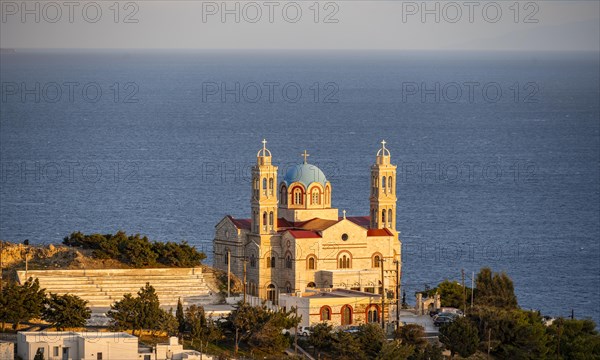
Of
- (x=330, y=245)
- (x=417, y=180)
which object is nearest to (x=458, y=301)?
(x=330, y=245)

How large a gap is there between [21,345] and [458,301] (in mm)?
28067

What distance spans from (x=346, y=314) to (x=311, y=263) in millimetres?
5965

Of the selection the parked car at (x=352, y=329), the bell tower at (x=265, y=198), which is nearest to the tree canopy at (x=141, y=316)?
the parked car at (x=352, y=329)

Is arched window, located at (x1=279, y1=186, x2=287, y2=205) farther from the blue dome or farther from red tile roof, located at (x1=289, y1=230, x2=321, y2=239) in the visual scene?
red tile roof, located at (x1=289, y1=230, x2=321, y2=239)

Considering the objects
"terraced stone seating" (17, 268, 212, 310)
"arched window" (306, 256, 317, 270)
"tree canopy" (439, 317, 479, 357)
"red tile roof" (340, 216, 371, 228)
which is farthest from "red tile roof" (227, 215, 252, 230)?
"tree canopy" (439, 317, 479, 357)

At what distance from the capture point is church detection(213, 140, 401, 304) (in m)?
96.6

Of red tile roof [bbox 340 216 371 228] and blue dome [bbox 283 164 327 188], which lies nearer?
blue dome [bbox 283 164 327 188]

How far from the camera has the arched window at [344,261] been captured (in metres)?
97.7

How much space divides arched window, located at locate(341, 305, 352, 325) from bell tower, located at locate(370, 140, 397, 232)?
9006 millimetres

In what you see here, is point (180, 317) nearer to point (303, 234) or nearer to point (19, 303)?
point (19, 303)

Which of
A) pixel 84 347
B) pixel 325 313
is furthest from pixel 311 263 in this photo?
pixel 84 347

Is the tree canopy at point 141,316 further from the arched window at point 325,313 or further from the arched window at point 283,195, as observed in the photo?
the arched window at point 283,195

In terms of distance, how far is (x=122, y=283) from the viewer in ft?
303

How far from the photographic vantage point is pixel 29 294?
275ft
